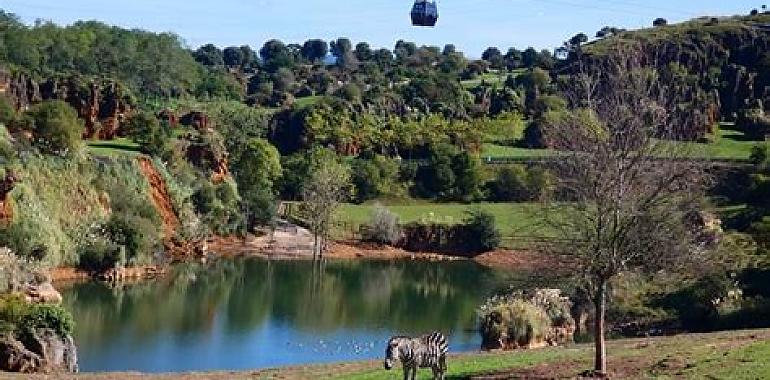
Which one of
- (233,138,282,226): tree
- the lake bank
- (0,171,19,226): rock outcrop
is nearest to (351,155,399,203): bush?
(233,138,282,226): tree

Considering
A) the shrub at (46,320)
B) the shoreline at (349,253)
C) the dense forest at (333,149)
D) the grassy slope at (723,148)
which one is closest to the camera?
the shrub at (46,320)

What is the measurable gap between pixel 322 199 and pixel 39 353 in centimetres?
5280

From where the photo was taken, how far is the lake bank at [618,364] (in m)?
21.9

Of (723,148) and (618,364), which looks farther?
(723,148)

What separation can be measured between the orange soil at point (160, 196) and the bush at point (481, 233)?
83.6 feet

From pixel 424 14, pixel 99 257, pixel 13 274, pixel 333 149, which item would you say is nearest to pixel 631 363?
pixel 424 14

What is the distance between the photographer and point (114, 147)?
8338 cm

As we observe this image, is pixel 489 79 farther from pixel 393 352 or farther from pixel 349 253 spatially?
pixel 393 352

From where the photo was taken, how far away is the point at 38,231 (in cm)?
6056

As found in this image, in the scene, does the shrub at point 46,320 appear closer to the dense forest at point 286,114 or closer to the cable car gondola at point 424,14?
the cable car gondola at point 424,14

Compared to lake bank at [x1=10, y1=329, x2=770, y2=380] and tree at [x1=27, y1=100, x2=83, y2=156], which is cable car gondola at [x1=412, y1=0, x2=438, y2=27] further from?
tree at [x1=27, y1=100, x2=83, y2=156]

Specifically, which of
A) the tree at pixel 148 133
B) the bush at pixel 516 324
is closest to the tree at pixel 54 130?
the tree at pixel 148 133

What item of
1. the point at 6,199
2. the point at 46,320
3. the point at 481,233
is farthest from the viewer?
the point at 481,233

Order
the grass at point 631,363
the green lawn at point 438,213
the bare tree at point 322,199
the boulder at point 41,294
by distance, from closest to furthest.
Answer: the grass at point 631,363 < the boulder at point 41,294 < the bare tree at point 322,199 < the green lawn at point 438,213
